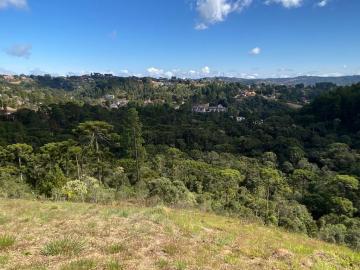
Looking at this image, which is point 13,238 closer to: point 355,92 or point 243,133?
point 243,133

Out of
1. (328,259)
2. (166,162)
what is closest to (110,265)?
(328,259)

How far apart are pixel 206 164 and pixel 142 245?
50679 mm

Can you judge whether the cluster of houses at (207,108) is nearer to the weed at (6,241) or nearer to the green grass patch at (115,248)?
the weed at (6,241)

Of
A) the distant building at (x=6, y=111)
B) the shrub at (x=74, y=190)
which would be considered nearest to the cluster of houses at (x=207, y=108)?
the distant building at (x=6, y=111)

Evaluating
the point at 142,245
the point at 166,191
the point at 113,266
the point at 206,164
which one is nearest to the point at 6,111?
the point at 206,164

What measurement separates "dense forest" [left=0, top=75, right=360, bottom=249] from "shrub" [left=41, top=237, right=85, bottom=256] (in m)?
10.8

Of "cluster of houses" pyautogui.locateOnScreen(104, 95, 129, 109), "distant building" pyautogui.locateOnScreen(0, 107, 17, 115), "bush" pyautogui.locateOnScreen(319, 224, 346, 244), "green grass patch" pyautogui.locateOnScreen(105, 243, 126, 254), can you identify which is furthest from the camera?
"cluster of houses" pyautogui.locateOnScreen(104, 95, 129, 109)

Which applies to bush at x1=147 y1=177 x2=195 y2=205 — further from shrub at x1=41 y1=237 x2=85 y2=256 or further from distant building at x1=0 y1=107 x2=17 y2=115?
distant building at x1=0 y1=107 x2=17 y2=115

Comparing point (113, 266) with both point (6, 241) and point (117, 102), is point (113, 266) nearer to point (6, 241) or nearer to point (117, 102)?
point (6, 241)

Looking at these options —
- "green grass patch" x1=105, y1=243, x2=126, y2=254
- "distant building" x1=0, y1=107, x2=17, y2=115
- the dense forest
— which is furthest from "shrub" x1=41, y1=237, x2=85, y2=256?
"distant building" x1=0, y1=107, x2=17, y2=115

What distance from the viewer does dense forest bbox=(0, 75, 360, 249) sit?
3610 cm

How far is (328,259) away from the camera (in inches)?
378

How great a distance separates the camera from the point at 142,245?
30.6 feet

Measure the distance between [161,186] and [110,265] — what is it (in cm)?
3210
